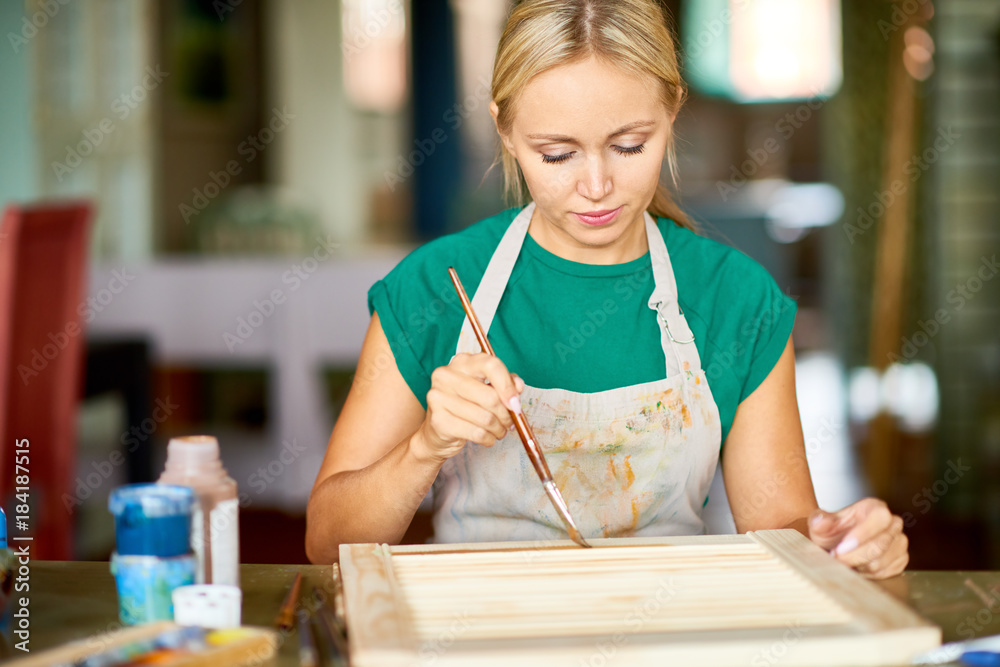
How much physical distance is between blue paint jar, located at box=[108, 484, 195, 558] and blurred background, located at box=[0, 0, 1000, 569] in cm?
85

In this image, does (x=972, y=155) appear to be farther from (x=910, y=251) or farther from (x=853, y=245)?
(x=853, y=245)

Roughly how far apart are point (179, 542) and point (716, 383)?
0.73 meters

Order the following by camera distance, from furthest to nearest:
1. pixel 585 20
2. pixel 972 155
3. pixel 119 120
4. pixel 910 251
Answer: pixel 119 120 < pixel 910 251 < pixel 972 155 < pixel 585 20

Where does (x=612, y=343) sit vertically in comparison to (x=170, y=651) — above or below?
above

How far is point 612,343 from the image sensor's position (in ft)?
4.28

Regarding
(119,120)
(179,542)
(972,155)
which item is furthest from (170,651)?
Answer: (119,120)

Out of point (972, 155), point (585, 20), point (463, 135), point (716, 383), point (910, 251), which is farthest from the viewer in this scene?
point (463, 135)

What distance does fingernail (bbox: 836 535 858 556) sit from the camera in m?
0.94

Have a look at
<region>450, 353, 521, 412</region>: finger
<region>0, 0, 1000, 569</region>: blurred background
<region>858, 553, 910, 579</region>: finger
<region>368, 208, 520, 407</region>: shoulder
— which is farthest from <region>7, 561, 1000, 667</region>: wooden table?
<region>0, 0, 1000, 569</region>: blurred background

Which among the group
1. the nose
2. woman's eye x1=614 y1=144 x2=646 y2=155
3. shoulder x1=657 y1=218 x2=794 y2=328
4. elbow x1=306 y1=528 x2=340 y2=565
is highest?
woman's eye x1=614 y1=144 x2=646 y2=155

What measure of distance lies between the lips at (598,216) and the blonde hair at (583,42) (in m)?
0.14

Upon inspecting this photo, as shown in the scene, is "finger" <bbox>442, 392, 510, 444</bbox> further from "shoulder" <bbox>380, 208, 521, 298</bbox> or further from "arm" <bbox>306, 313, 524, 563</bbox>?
"shoulder" <bbox>380, 208, 521, 298</bbox>

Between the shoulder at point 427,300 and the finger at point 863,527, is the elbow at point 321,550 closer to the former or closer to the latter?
the shoulder at point 427,300

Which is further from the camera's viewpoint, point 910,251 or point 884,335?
point 910,251
